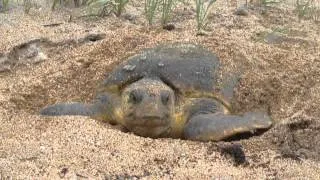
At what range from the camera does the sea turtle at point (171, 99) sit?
2965 millimetres

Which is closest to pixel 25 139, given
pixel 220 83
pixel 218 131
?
pixel 218 131

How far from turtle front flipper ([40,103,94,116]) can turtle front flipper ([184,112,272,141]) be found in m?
0.50

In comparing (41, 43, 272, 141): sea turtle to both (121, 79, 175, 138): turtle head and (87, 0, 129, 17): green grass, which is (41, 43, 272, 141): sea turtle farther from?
(87, 0, 129, 17): green grass

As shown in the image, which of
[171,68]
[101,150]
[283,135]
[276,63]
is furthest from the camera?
[276,63]

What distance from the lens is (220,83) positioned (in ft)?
10.9

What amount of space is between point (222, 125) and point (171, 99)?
289 millimetres

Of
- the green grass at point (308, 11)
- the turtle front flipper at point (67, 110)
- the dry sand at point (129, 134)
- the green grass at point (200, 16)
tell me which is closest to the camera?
the dry sand at point (129, 134)

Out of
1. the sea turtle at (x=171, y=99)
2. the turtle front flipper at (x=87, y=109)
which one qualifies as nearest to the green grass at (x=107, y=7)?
the sea turtle at (x=171, y=99)

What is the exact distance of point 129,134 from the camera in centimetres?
290

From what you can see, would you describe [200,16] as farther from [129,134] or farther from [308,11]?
[129,134]

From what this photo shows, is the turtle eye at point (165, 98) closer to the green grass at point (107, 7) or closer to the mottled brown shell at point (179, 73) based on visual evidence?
the mottled brown shell at point (179, 73)

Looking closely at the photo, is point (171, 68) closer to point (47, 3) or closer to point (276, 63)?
point (276, 63)

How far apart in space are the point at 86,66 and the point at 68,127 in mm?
992

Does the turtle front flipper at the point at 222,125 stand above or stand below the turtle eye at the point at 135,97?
below
